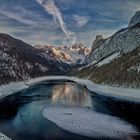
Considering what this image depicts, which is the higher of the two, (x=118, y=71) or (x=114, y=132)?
(x=118, y=71)

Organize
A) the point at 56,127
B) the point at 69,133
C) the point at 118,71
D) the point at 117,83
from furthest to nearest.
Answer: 1. the point at 118,71
2. the point at 117,83
3. the point at 56,127
4. the point at 69,133

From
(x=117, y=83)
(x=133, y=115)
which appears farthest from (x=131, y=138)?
(x=117, y=83)

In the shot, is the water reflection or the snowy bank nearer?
the snowy bank

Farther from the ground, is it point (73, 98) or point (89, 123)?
point (73, 98)

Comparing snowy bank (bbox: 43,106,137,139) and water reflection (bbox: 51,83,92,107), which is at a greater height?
water reflection (bbox: 51,83,92,107)

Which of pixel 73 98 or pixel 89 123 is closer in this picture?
pixel 89 123

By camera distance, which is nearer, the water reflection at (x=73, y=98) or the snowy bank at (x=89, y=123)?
the snowy bank at (x=89, y=123)

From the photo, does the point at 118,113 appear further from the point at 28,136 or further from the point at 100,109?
the point at 28,136

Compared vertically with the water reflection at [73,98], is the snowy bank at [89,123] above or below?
below
